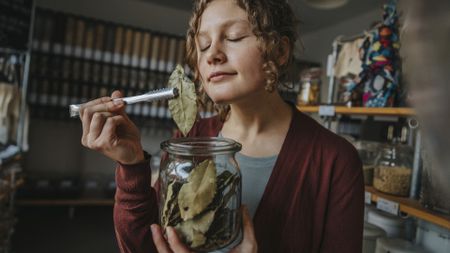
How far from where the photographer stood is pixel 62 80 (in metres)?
3.35

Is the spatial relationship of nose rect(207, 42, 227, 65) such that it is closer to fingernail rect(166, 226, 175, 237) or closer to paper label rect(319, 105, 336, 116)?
fingernail rect(166, 226, 175, 237)

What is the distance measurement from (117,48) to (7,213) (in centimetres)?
198

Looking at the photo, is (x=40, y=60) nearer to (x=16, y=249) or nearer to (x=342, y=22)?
(x=16, y=249)

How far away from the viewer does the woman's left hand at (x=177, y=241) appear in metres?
0.50

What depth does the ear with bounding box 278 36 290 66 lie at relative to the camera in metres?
0.81

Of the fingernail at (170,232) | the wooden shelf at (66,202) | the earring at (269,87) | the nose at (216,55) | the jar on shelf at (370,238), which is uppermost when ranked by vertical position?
the nose at (216,55)

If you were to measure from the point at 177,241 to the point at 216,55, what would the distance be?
1.24 ft

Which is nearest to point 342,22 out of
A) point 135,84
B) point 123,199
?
point 135,84

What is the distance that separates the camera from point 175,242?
1.62 ft

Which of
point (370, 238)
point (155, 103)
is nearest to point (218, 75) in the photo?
point (370, 238)

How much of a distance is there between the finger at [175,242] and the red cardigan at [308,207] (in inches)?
7.2

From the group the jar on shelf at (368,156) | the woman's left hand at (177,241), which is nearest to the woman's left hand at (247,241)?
the woman's left hand at (177,241)

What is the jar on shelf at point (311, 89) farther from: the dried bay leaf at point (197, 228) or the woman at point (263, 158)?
the dried bay leaf at point (197, 228)

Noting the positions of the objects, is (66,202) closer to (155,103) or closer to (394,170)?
(155,103)
